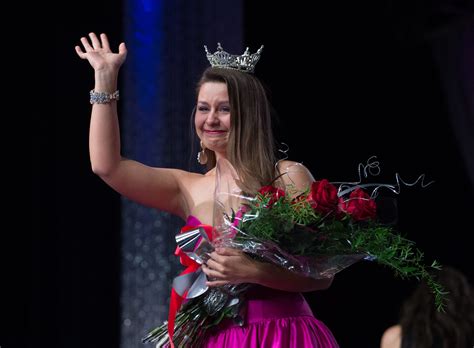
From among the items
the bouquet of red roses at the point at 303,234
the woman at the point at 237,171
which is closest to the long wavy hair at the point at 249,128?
the woman at the point at 237,171

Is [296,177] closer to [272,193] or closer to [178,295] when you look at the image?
[272,193]

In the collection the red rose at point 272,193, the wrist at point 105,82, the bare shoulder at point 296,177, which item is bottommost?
the red rose at point 272,193

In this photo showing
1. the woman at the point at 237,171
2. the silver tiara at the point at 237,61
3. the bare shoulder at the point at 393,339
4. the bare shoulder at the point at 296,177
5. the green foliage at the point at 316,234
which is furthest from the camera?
the bare shoulder at the point at 393,339

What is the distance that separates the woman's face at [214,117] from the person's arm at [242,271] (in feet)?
1.39

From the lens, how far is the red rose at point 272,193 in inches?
93.2

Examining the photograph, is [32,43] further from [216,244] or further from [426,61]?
[216,244]

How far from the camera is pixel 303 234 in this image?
2338mm

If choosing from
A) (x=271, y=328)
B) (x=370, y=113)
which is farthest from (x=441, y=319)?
(x=370, y=113)

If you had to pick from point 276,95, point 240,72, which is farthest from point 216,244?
point 276,95

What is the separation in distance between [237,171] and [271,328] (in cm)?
44

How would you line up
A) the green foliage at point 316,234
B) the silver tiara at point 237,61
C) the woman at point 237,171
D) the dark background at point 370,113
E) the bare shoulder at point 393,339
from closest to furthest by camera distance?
the green foliage at point 316,234 < the woman at point 237,171 < the silver tiara at point 237,61 < the bare shoulder at point 393,339 < the dark background at point 370,113

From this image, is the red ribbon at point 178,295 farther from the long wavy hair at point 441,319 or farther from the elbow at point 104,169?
the long wavy hair at point 441,319

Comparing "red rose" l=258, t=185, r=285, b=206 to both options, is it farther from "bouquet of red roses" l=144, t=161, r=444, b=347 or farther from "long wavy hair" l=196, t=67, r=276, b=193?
"long wavy hair" l=196, t=67, r=276, b=193

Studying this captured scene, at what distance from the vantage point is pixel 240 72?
113 inches
